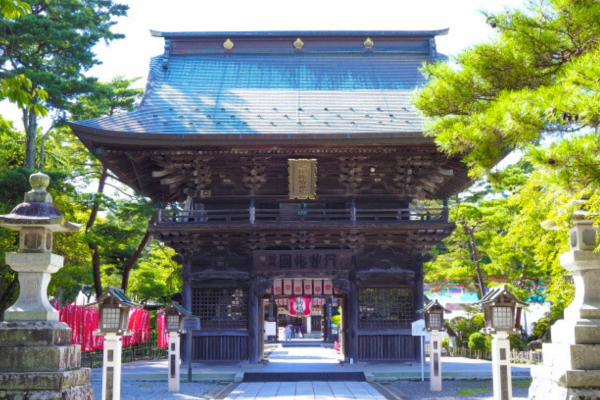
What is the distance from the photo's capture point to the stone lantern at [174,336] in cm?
1388

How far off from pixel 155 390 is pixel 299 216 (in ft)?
20.3

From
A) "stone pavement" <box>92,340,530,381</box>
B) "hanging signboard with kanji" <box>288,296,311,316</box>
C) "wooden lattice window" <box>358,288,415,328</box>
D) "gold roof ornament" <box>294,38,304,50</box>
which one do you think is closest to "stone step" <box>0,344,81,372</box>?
"stone pavement" <box>92,340,530,381</box>

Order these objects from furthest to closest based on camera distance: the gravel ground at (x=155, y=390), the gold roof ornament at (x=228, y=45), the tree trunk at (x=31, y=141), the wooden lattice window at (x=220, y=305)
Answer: the gold roof ornament at (x=228, y=45), the tree trunk at (x=31, y=141), the wooden lattice window at (x=220, y=305), the gravel ground at (x=155, y=390)

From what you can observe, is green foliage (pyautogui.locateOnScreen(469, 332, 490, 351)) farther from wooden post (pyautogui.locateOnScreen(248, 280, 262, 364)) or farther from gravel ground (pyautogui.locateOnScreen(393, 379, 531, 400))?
wooden post (pyautogui.locateOnScreen(248, 280, 262, 364))

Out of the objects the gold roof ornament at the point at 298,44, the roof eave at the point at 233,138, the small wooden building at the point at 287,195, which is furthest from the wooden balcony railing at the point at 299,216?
the gold roof ornament at the point at 298,44

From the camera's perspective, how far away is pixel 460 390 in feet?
45.9

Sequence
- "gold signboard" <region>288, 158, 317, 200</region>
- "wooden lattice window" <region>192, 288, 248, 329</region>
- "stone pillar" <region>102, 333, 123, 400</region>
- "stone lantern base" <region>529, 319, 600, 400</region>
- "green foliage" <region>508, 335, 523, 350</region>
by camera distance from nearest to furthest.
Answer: "stone lantern base" <region>529, 319, 600, 400</region>
"stone pillar" <region>102, 333, 123, 400</region>
"gold signboard" <region>288, 158, 317, 200</region>
"wooden lattice window" <region>192, 288, 248, 329</region>
"green foliage" <region>508, 335, 523, 350</region>

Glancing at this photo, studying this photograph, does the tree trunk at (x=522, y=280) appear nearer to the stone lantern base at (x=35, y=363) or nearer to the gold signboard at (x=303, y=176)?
the gold signboard at (x=303, y=176)

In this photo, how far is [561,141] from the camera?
6.41m

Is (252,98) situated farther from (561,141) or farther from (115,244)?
(561,141)

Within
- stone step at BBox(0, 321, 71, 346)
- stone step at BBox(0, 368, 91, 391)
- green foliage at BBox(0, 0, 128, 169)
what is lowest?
stone step at BBox(0, 368, 91, 391)

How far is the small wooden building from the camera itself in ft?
55.3

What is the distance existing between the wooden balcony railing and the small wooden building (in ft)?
0.16

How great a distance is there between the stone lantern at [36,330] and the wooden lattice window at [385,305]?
10.3 m
